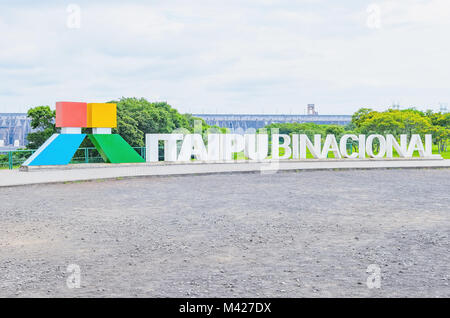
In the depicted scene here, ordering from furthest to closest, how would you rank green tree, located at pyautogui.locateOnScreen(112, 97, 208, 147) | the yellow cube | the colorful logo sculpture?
green tree, located at pyautogui.locateOnScreen(112, 97, 208, 147)
the yellow cube
the colorful logo sculpture

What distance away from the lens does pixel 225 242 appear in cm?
812

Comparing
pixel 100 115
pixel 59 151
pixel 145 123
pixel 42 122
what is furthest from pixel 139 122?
pixel 59 151

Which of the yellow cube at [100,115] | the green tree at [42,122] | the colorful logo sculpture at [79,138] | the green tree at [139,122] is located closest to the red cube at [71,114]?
the colorful logo sculpture at [79,138]

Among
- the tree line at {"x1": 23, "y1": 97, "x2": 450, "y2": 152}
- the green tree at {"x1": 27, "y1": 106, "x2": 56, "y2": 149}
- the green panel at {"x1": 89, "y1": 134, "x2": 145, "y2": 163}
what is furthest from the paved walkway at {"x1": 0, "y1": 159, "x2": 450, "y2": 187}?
the green tree at {"x1": 27, "y1": 106, "x2": 56, "y2": 149}

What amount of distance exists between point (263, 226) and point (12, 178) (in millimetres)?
13062

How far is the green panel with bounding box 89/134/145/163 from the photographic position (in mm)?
24953

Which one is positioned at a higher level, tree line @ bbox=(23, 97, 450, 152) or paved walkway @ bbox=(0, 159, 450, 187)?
tree line @ bbox=(23, 97, 450, 152)

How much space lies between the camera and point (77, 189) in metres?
16.2

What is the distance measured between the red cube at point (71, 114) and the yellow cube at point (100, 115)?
261 mm

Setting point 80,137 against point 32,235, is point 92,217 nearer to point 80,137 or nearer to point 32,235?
point 32,235

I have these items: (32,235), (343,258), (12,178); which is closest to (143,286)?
(343,258)

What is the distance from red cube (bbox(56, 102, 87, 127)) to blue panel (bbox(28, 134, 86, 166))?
634 mm

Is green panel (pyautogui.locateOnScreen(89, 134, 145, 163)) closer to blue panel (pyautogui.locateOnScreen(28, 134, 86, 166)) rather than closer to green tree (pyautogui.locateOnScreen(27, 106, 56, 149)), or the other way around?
blue panel (pyautogui.locateOnScreen(28, 134, 86, 166))

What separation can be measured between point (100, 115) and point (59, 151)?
2.75 metres
